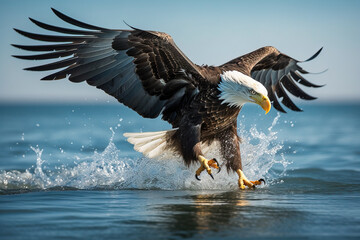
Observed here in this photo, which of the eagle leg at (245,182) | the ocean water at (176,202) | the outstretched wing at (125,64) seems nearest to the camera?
the ocean water at (176,202)

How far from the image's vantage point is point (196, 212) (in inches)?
205

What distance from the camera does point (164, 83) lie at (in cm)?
702

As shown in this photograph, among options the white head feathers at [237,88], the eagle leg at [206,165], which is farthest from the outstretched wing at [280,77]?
the eagle leg at [206,165]

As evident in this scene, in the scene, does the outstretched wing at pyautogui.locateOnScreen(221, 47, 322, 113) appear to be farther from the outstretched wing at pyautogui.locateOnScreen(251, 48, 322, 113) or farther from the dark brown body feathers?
the dark brown body feathers

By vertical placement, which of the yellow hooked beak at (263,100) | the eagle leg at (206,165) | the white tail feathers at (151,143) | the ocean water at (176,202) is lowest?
the ocean water at (176,202)

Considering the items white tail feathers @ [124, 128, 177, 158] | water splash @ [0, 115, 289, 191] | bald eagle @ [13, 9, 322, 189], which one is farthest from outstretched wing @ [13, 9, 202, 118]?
water splash @ [0, 115, 289, 191]

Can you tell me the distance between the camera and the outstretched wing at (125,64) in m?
6.48

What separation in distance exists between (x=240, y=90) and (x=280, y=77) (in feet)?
6.60

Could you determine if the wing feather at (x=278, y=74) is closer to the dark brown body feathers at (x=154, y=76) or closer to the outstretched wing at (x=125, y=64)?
the dark brown body feathers at (x=154, y=76)

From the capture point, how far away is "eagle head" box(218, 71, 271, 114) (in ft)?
21.9

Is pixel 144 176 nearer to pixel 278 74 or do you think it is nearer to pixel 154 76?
pixel 154 76

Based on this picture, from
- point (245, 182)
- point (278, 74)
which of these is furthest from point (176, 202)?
point (278, 74)

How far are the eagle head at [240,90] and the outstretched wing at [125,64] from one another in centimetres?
31

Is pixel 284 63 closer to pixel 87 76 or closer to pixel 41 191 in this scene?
pixel 87 76
